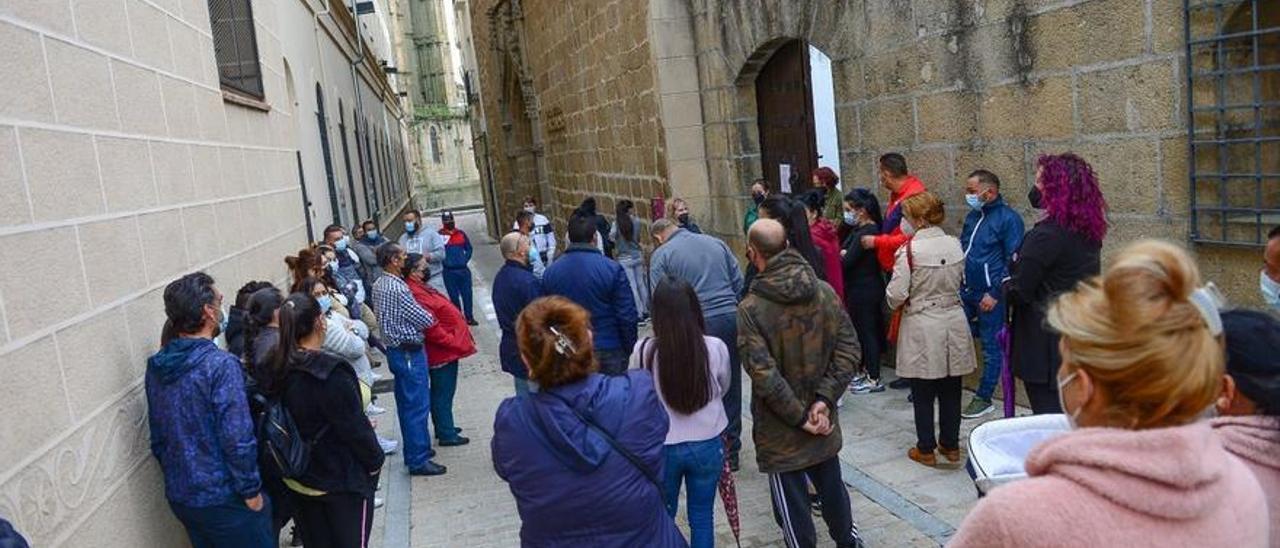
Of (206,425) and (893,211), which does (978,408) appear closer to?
(893,211)

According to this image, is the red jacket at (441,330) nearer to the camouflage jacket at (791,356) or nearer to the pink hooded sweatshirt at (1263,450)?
the camouflage jacket at (791,356)

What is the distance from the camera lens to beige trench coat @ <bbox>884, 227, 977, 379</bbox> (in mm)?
5074

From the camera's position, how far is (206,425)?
3605 mm

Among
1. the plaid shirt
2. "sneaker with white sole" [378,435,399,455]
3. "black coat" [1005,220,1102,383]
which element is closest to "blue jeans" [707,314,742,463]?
"black coat" [1005,220,1102,383]

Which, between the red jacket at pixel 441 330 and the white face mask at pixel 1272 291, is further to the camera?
the red jacket at pixel 441 330

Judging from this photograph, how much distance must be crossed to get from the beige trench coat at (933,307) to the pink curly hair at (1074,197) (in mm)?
960

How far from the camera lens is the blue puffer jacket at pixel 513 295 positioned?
6.04 m

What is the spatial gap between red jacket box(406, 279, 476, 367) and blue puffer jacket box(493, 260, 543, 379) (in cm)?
37

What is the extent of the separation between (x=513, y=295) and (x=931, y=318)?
2.60 m

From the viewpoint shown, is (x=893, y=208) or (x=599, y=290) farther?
(x=893, y=208)

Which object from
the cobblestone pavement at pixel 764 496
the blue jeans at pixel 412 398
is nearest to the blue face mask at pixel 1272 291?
the cobblestone pavement at pixel 764 496

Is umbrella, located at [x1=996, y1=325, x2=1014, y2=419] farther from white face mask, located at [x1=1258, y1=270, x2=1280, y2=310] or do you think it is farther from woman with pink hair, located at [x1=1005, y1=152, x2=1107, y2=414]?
white face mask, located at [x1=1258, y1=270, x2=1280, y2=310]

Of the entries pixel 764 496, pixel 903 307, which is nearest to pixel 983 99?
pixel 903 307

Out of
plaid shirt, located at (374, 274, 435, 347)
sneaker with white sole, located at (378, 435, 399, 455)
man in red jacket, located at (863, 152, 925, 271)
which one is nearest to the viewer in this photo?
plaid shirt, located at (374, 274, 435, 347)
